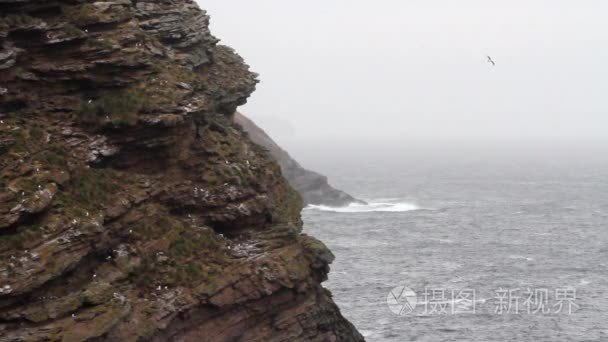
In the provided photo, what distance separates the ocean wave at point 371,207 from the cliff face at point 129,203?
300 feet

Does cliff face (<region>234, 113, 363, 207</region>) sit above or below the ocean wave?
above

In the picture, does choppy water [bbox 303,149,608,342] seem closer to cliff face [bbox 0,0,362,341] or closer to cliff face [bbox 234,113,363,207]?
cliff face [bbox 234,113,363,207]

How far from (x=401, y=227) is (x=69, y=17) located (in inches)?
3132

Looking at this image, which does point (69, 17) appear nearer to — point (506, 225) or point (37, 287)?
point (37, 287)

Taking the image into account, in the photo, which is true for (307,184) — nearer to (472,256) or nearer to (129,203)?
(472,256)

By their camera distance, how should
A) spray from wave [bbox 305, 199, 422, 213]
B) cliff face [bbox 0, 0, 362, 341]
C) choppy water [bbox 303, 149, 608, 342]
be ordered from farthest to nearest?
spray from wave [bbox 305, 199, 422, 213] → choppy water [bbox 303, 149, 608, 342] → cliff face [bbox 0, 0, 362, 341]

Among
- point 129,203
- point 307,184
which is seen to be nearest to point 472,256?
point 307,184

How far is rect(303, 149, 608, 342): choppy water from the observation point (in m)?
61.2

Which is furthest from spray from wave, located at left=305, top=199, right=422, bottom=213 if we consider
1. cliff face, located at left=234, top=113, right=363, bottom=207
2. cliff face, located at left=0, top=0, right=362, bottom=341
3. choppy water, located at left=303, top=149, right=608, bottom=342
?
cliff face, located at left=0, top=0, right=362, bottom=341

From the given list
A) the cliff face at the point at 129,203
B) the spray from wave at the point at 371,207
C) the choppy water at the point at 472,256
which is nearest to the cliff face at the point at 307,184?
the spray from wave at the point at 371,207

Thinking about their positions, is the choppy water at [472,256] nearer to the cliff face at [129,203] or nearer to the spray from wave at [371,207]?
the spray from wave at [371,207]

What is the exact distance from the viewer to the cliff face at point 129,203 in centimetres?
2941

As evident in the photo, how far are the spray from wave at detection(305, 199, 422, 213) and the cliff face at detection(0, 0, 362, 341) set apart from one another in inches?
3598

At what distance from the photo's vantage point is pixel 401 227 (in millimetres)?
109875
